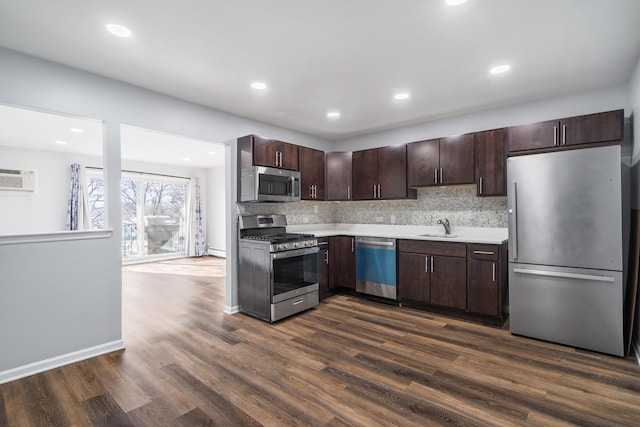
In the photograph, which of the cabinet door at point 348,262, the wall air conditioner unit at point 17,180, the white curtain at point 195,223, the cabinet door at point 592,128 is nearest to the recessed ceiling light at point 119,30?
the cabinet door at point 348,262

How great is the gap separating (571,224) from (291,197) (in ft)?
10.2

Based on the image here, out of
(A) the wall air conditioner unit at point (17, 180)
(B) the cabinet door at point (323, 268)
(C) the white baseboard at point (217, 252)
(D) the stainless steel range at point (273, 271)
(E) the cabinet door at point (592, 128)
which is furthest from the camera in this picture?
(C) the white baseboard at point (217, 252)

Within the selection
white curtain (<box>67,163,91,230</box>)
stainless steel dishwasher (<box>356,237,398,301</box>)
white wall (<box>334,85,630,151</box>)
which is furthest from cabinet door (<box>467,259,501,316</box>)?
A: white curtain (<box>67,163,91,230</box>)

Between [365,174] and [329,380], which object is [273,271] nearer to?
[329,380]

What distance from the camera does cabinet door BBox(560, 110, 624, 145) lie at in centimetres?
304

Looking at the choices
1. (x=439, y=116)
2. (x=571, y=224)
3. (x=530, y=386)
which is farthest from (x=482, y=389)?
(x=439, y=116)

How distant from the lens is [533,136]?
3449 millimetres

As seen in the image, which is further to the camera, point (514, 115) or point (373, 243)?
point (373, 243)

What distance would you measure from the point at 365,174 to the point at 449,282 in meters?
2.06

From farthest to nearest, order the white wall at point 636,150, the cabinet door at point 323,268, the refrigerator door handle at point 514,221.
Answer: the cabinet door at point 323,268, the refrigerator door handle at point 514,221, the white wall at point 636,150

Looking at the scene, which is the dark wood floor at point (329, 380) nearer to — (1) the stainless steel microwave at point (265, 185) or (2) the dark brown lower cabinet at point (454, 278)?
(2) the dark brown lower cabinet at point (454, 278)

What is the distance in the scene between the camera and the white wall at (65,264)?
2461 millimetres

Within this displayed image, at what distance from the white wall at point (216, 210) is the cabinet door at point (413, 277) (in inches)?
234

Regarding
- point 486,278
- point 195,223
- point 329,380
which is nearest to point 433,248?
point 486,278
